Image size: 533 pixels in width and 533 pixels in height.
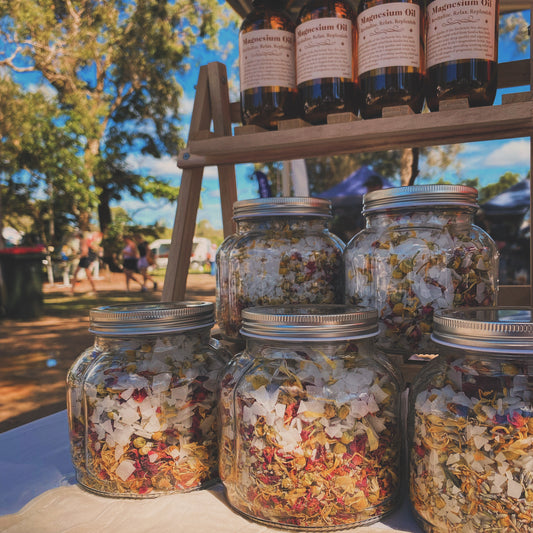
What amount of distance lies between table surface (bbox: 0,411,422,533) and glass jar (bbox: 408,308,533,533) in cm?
11

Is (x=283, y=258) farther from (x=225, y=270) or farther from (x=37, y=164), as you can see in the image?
(x=37, y=164)

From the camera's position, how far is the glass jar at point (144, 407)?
0.75m

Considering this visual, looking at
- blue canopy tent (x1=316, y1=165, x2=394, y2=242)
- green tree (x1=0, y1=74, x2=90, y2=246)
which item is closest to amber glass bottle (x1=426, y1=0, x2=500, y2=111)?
blue canopy tent (x1=316, y1=165, x2=394, y2=242)

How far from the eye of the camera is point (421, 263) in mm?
785

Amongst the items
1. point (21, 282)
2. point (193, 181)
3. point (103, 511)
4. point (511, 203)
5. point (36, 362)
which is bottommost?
point (36, 362)

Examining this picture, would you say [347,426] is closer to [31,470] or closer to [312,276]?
[312,276]

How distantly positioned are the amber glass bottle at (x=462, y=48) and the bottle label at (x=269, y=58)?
25 centimetres

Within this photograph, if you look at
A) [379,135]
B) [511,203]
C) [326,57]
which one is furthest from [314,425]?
[511,203]

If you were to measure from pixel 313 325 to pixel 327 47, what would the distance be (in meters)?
0.50

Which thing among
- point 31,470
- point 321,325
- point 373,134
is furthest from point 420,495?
point 31,470

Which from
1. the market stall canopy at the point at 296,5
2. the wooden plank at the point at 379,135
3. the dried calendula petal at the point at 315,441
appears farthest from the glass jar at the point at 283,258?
the market stall canopy at the point at 296,5

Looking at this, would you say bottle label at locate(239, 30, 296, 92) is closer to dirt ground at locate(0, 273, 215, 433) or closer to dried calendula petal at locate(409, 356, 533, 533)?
dried calendula petal at locate(409, 356, 533, 533)

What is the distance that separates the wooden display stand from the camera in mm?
791

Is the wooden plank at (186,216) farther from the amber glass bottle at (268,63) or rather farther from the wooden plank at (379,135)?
the amber glass bottle at (268,63)
